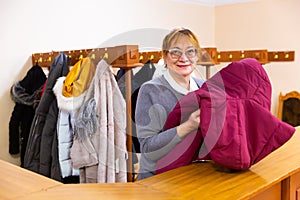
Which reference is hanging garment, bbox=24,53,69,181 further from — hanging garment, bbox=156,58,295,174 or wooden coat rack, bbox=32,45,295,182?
hanging garment, bbox=156,58,295,174

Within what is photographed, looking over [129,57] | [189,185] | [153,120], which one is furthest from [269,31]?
[189,185]

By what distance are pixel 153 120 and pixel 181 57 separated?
291mm

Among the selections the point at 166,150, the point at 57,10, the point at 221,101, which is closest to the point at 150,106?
the point at 166,150

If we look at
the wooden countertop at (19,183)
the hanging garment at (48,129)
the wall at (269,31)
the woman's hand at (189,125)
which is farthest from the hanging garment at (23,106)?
the wall at (269,31)

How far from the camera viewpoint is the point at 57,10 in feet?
9.25

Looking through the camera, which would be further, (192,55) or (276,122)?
(192,55)

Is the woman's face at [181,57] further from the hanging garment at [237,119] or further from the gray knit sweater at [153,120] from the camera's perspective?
the hanging garment at [237,119]

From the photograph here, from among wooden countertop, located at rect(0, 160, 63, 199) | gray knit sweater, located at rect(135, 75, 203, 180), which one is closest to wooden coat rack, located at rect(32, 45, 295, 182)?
gray knit sweater, located at rect(135, 75, 203, 180)

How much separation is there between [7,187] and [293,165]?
88 centimetres

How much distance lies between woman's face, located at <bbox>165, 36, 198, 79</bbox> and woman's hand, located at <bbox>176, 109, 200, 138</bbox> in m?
0.39

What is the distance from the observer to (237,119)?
1015 millimetres

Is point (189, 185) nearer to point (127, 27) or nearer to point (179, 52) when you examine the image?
point (179, 52)

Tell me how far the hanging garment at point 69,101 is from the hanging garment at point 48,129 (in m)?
0.07

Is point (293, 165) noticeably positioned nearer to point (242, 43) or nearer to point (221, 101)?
point (221, 101)
